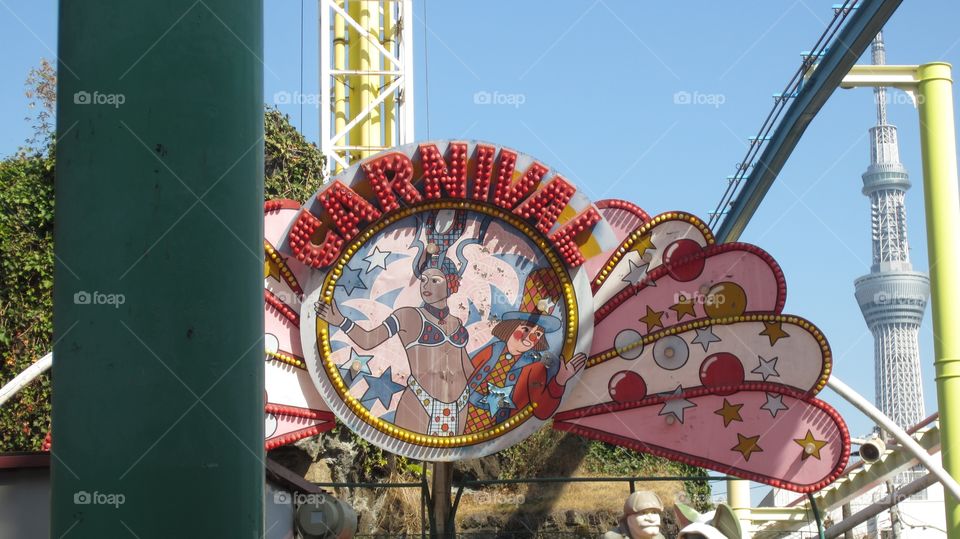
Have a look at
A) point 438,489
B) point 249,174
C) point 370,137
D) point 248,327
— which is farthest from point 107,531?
point 370,137

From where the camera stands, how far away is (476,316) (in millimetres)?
13164

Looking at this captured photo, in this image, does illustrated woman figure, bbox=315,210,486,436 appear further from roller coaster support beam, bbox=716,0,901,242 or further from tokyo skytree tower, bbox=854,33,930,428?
tokyo skytree tower, bbox=854,33,930,428

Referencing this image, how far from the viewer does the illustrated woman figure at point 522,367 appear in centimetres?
1304

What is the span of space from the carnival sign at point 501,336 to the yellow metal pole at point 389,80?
349 inches

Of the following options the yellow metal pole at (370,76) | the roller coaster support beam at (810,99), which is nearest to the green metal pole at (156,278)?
the roller coaster support beam at (810,99)

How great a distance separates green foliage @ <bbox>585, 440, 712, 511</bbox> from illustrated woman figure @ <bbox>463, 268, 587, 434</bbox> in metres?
7.75

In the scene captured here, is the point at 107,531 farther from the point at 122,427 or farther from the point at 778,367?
the point at 778,367

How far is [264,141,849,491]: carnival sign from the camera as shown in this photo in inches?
513

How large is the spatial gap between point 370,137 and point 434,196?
9.20m

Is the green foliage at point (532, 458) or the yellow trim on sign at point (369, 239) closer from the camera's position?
the yellow trim on sign at point (369, 239)

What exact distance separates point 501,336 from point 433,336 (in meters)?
0.74

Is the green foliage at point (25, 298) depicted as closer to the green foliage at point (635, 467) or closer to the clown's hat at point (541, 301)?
the green foliage at point (635, 467)

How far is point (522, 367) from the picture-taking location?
1318cm

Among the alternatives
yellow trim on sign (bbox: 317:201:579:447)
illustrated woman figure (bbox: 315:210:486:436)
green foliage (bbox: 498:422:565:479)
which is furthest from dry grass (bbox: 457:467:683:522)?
illustrated woman figure (bbox: 315:210:486:436)
